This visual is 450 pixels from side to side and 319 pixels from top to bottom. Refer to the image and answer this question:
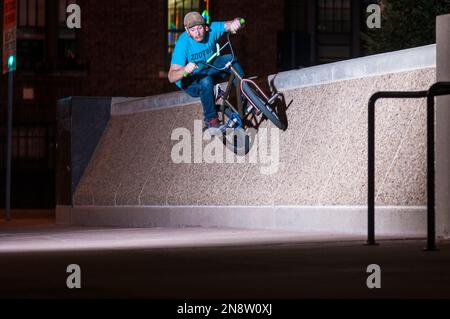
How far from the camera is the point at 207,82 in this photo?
18.2m

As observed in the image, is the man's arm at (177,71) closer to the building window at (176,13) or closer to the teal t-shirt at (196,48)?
the teal t-shirt at (196,48)

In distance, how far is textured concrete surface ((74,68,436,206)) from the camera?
1491cm

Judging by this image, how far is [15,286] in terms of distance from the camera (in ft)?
29.3

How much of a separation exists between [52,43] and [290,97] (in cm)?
2510

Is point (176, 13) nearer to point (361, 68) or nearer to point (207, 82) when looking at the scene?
point (207, 82)

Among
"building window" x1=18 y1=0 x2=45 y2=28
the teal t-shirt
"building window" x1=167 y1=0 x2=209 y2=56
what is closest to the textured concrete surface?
the teal t-shirt

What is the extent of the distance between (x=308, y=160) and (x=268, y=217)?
102 centimetres

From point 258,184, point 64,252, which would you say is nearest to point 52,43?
point 258,184

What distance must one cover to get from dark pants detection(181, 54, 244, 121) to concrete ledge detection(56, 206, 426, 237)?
1576 mm

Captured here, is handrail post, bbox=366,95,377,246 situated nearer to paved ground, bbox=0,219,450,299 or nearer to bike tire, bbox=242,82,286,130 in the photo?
paved ground, bbox=0,219,450,299

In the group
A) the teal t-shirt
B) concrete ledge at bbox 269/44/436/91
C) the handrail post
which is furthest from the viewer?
the teal t-shirt

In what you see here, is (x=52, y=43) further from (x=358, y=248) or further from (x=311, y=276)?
(x=311, y=276)

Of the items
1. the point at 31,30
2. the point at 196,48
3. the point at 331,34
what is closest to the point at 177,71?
the point at 196,48

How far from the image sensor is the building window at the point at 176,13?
42.3 m
